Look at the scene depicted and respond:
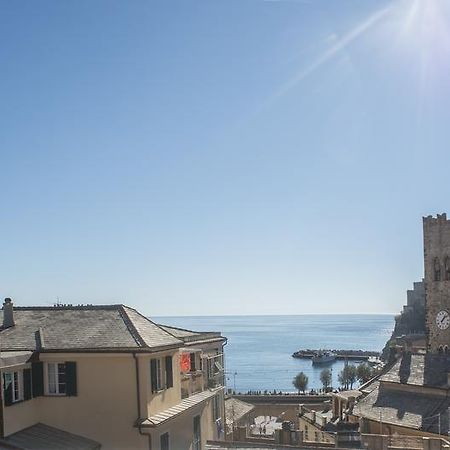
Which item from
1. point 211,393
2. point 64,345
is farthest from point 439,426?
point 64,345

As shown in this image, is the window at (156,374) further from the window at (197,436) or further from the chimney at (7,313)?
the chimney at (7,313)

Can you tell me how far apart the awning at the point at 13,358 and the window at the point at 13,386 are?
1.06 feet

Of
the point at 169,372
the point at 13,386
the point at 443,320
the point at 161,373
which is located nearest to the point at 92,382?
the point at 13,386

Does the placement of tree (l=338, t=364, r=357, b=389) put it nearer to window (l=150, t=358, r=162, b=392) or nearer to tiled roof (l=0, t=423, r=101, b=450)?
window (l=150, t=358, r=162, b=392)

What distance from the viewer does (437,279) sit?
179 feet

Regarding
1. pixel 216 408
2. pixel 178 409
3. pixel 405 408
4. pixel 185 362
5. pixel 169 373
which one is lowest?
pixel 405 408

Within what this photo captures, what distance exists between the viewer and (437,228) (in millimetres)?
54594

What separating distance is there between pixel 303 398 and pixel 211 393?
50.6m

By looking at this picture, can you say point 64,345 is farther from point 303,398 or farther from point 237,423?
point 303,398

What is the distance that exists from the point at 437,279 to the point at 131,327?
3961cm

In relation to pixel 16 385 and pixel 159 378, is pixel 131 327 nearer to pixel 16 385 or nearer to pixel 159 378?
pixel 159 378

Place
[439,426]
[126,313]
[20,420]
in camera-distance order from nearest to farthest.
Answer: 1. [20,420]
2. [126,313]
3. [439,426]

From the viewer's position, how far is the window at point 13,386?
19266mm

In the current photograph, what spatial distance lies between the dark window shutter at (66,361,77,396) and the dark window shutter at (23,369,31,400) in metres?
1.33
